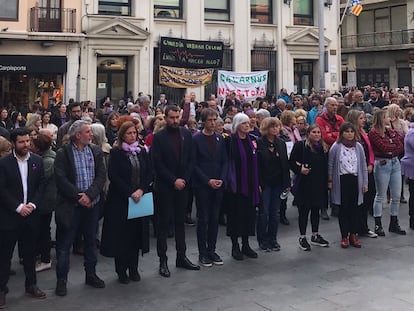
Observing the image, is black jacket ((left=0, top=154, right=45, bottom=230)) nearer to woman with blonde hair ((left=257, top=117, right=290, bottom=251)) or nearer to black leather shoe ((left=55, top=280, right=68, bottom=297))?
black leather shoe ((left=55, top=280, right=68, bottom=297))

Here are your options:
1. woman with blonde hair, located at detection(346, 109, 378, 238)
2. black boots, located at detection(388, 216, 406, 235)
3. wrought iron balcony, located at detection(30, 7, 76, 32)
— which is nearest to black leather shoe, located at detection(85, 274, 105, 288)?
woman with blonde hair, located at detection(346, 109, 378, 238)

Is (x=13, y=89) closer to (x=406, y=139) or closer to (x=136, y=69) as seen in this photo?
(x=136, y=69)

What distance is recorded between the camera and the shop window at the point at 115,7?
22.4 metres

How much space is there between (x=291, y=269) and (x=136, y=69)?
56.3ft

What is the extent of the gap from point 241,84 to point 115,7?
7166 mm

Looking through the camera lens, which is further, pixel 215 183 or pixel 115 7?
pixel 115 7

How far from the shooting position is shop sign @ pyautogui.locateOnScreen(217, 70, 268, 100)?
20.1 meters

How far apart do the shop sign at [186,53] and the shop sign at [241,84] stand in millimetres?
1303

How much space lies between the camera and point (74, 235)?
6.28 metres

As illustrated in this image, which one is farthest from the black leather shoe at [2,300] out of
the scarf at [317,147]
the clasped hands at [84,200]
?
the scarf at [317,147]

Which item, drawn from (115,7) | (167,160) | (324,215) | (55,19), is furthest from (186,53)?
(167,160)

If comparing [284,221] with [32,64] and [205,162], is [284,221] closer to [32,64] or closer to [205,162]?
[205,162]

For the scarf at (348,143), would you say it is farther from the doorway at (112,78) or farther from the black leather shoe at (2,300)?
the doorway at (112,78)

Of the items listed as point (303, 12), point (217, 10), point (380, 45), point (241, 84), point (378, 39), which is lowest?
point (241, 84)
